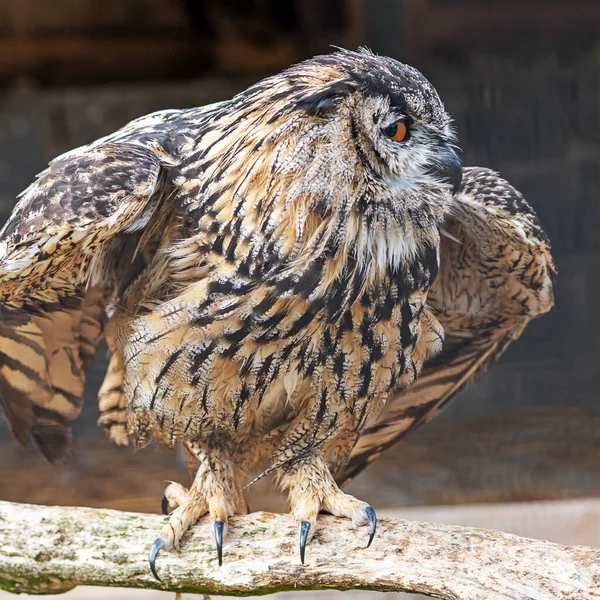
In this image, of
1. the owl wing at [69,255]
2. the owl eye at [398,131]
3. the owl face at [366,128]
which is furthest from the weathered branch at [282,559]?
the owl eye at [398,131]

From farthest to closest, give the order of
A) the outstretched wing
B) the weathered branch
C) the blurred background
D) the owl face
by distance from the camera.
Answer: the blurred background
the outstretched wing
the weathered branch
the owl face

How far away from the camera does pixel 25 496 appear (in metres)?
2.88

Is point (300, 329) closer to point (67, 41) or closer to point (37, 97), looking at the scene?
point (67, 41)

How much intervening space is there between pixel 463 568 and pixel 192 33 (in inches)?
49.3

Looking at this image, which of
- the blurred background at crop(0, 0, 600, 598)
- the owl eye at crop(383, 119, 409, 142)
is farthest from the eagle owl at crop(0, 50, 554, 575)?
the blurred background at crop(0, 0, 600, 598)

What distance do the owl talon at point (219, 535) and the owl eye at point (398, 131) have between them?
0.79 metres

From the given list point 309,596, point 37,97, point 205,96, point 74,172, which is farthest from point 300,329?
point 309,596

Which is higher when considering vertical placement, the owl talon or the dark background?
the dark background

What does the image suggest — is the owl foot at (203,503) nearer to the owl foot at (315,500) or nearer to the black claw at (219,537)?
the black claw at (219,537)

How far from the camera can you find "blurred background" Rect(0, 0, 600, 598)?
1.70 metres

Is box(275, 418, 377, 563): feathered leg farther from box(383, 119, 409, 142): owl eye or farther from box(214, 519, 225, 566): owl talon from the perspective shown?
box(383, 119, 409, 142): owl eye

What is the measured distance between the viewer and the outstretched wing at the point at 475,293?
1.59 meters

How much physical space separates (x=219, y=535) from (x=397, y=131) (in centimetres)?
81

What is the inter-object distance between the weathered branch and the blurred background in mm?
447
